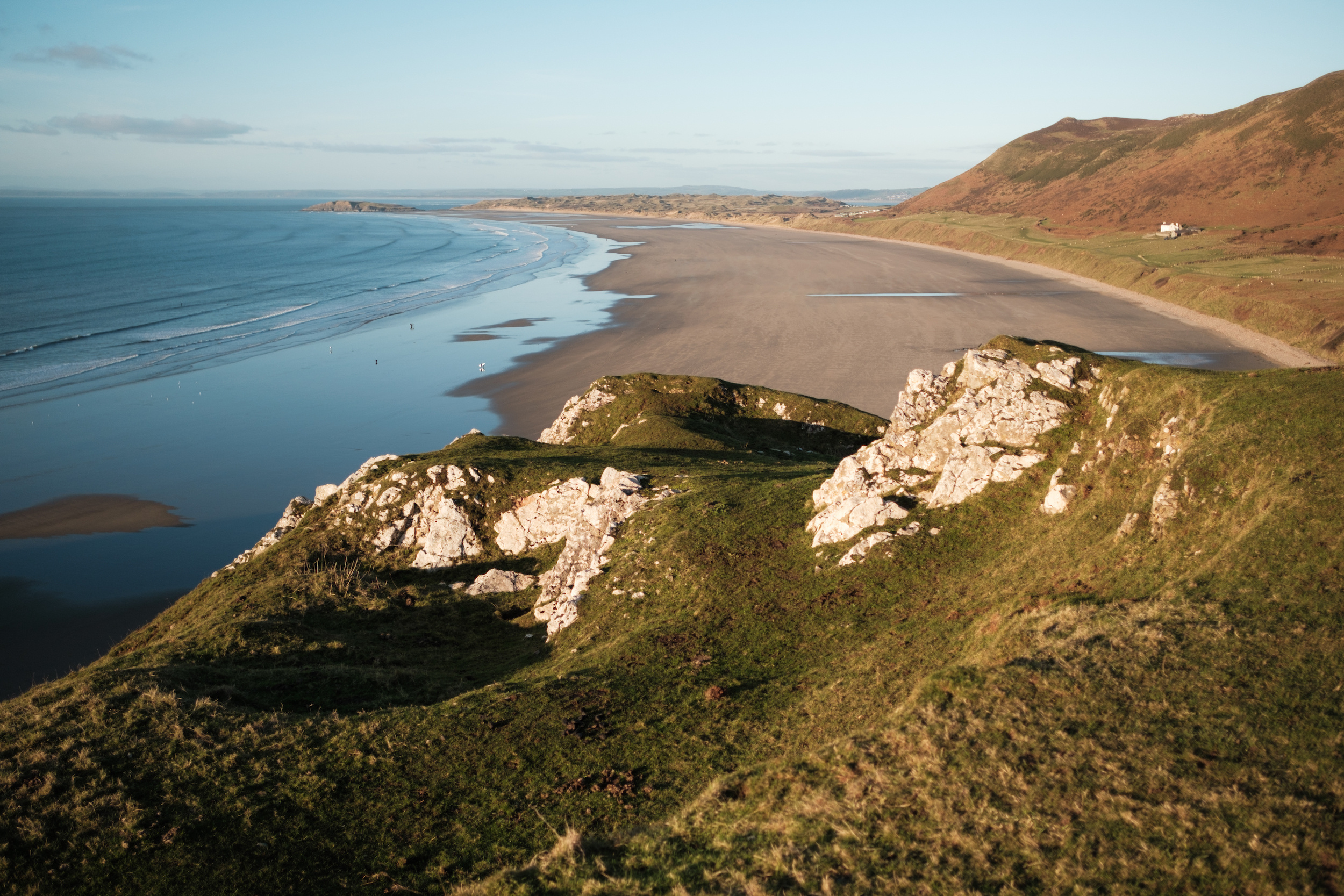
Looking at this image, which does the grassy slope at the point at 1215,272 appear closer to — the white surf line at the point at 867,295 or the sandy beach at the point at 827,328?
the sandy beach at the point at 827,328

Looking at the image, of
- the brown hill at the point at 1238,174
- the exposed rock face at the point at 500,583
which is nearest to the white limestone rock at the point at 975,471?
the exposed rock face at the point at 500,583

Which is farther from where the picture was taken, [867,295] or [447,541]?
[867,295]

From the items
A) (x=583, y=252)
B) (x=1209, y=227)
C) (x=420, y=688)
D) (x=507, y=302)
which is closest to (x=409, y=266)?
(x=583, y=252)

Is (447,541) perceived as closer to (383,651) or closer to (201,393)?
(383,651)

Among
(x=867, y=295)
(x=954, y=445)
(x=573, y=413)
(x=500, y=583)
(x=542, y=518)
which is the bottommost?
(x=500, y=583)

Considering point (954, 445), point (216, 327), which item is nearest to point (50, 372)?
point (216, 327)

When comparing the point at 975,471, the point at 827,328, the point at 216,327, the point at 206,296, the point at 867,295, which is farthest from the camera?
the point at 867,295

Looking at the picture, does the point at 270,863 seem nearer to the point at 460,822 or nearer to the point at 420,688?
the point at 460,822
